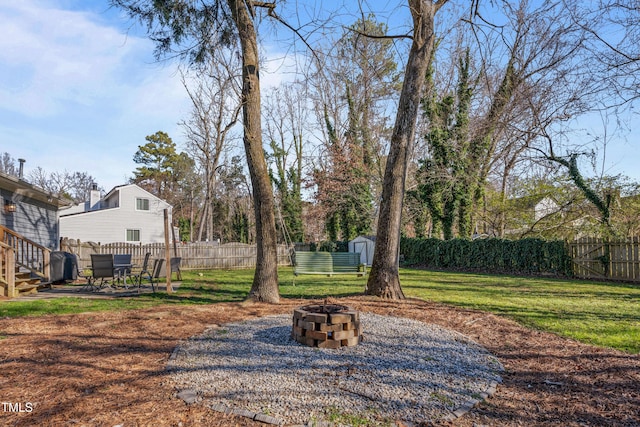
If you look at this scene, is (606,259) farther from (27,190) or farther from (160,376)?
(27,190)

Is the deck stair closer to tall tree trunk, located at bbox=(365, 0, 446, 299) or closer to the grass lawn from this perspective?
the grass lawn

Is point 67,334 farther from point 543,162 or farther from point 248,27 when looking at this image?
point 543,162

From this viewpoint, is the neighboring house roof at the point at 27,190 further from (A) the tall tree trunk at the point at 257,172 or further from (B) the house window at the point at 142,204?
(B) the house window at the point at 142,204

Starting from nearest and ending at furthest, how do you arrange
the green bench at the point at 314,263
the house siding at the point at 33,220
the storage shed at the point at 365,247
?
the green bench at the point at 314,263 < the house siding at the point at 33,220 < the storage shed at the point at 365,247

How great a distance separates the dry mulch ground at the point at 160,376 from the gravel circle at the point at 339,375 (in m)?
0.17

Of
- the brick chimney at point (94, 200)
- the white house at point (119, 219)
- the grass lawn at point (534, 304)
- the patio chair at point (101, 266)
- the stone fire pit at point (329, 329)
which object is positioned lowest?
the grass lawn at point (534, 304)

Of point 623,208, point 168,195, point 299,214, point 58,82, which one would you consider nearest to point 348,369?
point 58,82

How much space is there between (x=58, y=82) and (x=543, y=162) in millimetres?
18081

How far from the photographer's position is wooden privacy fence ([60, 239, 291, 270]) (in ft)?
49.8

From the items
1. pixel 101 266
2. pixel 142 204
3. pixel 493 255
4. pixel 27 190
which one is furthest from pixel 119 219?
pixel 493 255

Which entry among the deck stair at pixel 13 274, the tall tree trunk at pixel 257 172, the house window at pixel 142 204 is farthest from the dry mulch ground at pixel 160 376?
the house window at pixel 142 204

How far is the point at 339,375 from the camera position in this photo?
2.88 metres

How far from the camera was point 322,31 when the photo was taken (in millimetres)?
6445

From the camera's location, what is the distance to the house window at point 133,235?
78.1ft
